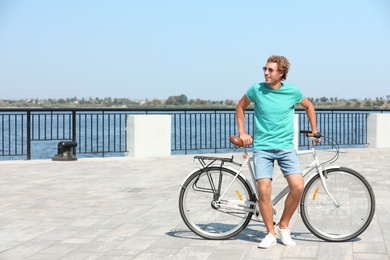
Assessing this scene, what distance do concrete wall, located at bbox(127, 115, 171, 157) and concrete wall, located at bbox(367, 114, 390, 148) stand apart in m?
5.45

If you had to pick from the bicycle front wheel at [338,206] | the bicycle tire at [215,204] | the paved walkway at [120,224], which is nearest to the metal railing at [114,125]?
the paved walkway at [120,224]

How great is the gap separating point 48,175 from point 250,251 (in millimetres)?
6121

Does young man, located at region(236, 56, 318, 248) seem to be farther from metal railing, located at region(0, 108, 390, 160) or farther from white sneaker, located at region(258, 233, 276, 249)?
metal railing, located at region(0, 108, 390, 160)

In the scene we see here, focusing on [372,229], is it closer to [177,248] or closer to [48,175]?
[177,248]

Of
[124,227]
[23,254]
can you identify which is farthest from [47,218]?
[23,254]

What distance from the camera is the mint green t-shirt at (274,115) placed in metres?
5.19

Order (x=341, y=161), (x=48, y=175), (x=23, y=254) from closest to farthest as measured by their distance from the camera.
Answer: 1. (x=23, y=254)
2. (x=48, y=175)
3. (x=341, y=161)

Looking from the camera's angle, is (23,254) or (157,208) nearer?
(23,254)

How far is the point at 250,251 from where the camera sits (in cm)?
508

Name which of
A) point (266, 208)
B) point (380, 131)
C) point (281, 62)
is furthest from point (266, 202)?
point (380, 131)

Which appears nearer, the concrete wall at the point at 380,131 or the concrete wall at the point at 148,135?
the concrete wall at the point at 148,135

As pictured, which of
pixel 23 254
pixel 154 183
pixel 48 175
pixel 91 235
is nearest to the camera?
pixel 23 254

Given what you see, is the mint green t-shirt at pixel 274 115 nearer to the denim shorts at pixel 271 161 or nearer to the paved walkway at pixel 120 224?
the denim shorts at pixel 271 161

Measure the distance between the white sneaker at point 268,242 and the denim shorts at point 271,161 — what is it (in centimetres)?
46
